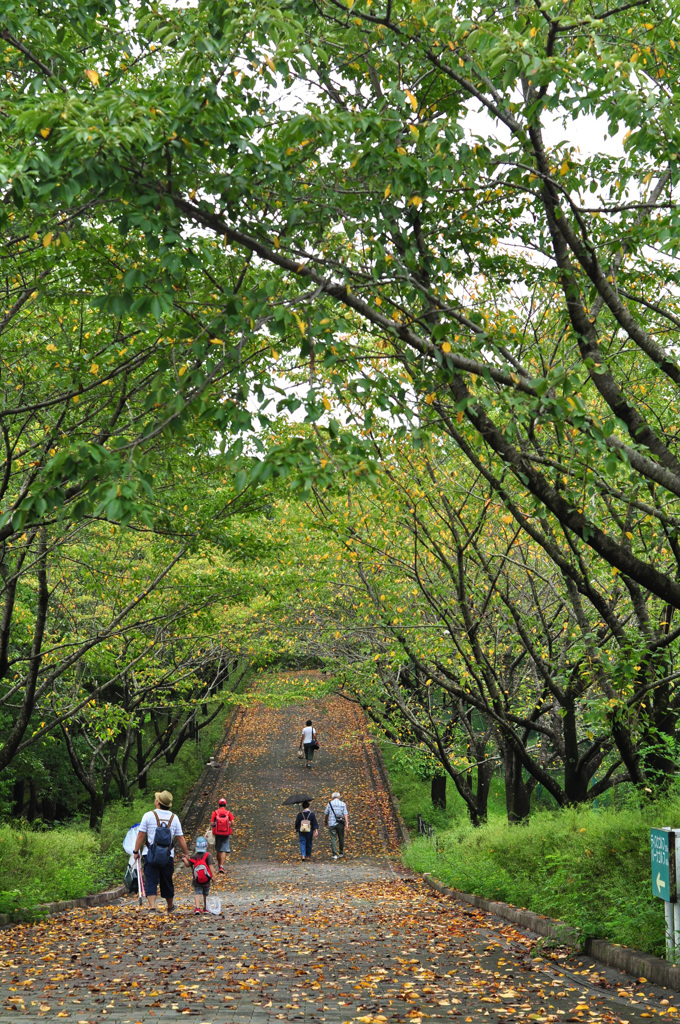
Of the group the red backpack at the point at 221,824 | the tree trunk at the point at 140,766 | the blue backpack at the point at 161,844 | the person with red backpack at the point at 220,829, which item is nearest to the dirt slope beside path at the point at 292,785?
the tree trunk at the point at 140,766

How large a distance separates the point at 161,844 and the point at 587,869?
5.17 m

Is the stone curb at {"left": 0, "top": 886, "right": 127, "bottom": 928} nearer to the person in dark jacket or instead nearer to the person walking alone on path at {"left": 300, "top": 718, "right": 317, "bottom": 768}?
the person in dark jacket

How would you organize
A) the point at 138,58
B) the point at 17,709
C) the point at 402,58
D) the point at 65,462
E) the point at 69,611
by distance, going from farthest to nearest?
the point at 17,709, the point at 69,611, the point at 138,58, the point at 402,58, the point at 65,462

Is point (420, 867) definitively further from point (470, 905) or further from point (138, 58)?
point (138, 58)

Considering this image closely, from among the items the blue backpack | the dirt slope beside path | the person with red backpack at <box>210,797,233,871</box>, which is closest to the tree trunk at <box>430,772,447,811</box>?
the dirt slope beside path

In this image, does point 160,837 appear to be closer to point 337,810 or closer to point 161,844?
point 161,844

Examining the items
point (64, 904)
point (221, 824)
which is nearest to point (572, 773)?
point (64, 904)

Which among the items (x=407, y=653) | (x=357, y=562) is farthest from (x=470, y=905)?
(x=357, y=562)

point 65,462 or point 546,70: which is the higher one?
point 546,70

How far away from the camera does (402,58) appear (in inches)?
275

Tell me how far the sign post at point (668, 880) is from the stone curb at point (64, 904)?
8.55 meters

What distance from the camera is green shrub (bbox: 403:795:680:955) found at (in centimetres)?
829

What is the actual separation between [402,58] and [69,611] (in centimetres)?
1331

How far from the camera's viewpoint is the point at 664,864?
751 cm
